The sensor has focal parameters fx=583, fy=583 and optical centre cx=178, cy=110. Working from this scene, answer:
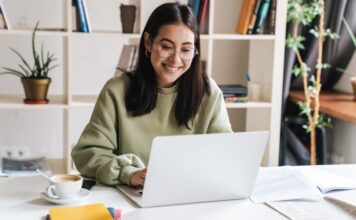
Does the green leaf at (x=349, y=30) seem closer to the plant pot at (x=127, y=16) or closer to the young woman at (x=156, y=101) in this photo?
the plant pot at (x=127, y=16)

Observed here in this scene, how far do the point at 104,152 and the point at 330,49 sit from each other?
2.29 metres

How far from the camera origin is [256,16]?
3.20 metres

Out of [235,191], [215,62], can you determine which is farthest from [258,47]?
[235,191]

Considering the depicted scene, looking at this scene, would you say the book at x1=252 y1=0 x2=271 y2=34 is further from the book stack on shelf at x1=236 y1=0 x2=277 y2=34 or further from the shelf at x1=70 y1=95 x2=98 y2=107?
the shelf at x1=70 y1=95 x2=98 y2=107

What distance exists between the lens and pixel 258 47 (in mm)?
3457

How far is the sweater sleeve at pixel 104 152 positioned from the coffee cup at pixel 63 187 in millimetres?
144

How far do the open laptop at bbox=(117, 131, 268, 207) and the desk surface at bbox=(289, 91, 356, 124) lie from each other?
1671 millimetres

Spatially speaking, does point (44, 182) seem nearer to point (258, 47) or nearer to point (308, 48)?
point (258, 47)

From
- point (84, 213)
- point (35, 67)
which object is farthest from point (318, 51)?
point (84, 213)

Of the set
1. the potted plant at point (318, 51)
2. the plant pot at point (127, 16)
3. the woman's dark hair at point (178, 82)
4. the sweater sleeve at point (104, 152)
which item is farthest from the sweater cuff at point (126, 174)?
the potted plant at point (318, 51)

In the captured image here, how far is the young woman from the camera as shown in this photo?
1878mm

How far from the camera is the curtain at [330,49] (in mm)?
3639

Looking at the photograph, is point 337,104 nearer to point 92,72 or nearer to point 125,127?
point 92,72

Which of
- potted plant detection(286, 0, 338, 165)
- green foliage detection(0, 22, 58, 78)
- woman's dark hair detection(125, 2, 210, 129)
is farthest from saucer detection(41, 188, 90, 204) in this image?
potted plant detection(286, 0, 338, 165)
